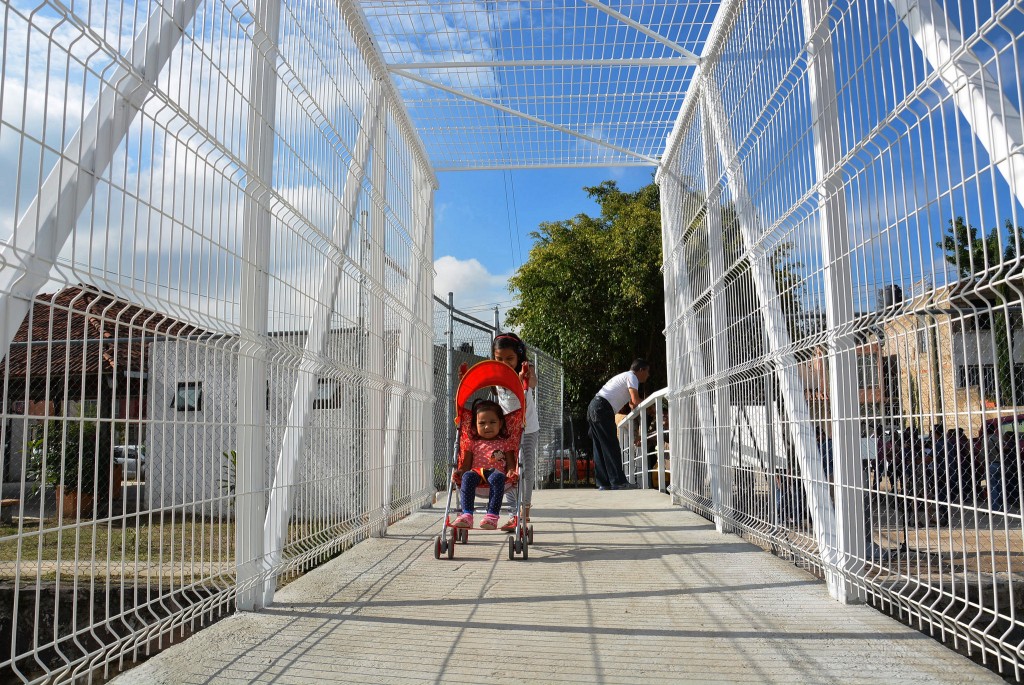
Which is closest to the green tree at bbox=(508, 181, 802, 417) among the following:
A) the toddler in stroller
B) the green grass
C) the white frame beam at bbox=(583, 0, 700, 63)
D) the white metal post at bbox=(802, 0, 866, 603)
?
the white frame beam at bbox=(583, 0, 700, 63)

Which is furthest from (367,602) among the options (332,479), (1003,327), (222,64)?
(1003,327)

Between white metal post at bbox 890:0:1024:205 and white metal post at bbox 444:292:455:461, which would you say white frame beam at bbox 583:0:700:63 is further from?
white metal post at bbox 444:292:455:461

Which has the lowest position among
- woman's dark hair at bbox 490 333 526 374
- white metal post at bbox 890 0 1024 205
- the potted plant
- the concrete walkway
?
the concrete walkway

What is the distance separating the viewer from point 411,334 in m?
7.38

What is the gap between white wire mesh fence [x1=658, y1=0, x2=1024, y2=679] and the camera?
2.31 meters

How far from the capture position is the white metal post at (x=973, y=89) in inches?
85.2

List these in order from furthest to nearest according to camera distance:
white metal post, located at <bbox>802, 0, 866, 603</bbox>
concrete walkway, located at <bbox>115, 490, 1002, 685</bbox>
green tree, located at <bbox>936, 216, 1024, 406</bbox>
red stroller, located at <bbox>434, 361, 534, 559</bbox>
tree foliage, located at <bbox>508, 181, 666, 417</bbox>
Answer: tree foliage, located at <bbox>508, 181, 666, 417</bbox> < red stroller, located at <bbox>434, 361, 534, 559</bbox> < white metal post, located at <bbox>802, 0, 866, 603</bbox> < concrete walkway, located at <bbox>115, 490, 1002, 685</bbox> < green tree, located at <bbox>936, 216, 1024, 406</bbox>

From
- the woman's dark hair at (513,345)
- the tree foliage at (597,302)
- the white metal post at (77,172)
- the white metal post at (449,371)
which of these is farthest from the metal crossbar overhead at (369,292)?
the tree foliage at (597,302)

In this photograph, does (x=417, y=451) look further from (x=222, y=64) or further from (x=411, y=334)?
(x=222, y=64)

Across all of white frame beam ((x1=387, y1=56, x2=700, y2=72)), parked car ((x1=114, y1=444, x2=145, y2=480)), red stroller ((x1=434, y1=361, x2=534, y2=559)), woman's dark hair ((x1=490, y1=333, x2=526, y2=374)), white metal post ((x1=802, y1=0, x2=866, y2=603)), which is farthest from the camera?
white frame beam ((x1=387, y1=56, x2=700, y2=72))

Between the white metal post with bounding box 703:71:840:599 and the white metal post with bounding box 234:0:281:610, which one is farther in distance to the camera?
the white metal post with bounding box 703:71:840:599

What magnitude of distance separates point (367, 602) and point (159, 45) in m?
2.49

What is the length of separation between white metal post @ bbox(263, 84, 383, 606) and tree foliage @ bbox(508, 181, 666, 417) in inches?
505

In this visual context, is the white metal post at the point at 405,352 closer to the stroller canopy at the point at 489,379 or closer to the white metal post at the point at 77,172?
the stroller canopy at the point at 489,379
